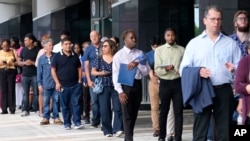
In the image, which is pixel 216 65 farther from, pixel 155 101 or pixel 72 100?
pixel 72 100

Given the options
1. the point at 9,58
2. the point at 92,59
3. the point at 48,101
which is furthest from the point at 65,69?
the point at 9,58

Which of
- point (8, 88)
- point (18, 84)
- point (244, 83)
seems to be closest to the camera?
point (244, 83)

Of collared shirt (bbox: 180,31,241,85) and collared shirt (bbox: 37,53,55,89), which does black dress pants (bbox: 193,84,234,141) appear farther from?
collared shirt (bbox: 37,53,55,89)

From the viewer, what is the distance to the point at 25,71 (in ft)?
49.8

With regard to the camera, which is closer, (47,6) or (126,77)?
(126,77)

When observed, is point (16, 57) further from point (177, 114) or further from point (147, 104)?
point (177, 114)

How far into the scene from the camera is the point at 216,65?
6.80 m

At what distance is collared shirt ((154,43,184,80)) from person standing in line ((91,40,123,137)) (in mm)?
1530

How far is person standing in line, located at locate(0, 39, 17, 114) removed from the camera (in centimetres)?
1600

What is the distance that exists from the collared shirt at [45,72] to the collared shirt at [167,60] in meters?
4.28

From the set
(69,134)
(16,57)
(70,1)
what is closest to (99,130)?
(69,134)

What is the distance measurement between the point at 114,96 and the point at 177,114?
1694 millimetres

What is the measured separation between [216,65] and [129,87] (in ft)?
10.1

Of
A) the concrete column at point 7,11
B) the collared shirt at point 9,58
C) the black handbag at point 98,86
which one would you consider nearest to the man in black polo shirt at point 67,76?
the black handbag at point 98,86
